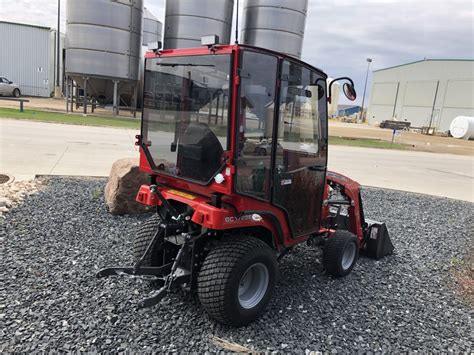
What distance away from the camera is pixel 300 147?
370cm

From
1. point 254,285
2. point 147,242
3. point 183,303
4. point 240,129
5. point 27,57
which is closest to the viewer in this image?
point 240,129

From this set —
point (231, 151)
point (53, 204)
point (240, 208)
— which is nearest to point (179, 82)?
point (231, 151)

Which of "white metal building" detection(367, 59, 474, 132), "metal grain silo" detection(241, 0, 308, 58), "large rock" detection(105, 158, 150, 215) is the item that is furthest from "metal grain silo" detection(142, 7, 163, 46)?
"white metal building" detection(367, 59, 474, 132)

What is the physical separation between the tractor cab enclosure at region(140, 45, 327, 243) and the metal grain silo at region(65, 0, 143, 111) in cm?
1850

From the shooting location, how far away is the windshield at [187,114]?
10.2ft

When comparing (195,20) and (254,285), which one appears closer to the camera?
(254,285)

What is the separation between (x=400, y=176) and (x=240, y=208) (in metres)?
10.9

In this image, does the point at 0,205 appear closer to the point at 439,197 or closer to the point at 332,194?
the point at 332,194

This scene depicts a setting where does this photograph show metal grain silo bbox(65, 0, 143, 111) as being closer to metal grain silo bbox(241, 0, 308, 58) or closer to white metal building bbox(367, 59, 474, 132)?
metal grain silo bbox(241, 0, 308, 58)

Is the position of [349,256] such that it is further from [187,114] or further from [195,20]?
[195,20]

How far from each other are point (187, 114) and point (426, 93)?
5810 centimetres

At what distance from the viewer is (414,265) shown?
201 inches

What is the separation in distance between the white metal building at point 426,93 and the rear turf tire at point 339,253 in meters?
52.8

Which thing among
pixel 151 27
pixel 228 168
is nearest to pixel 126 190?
pixel 228 168
